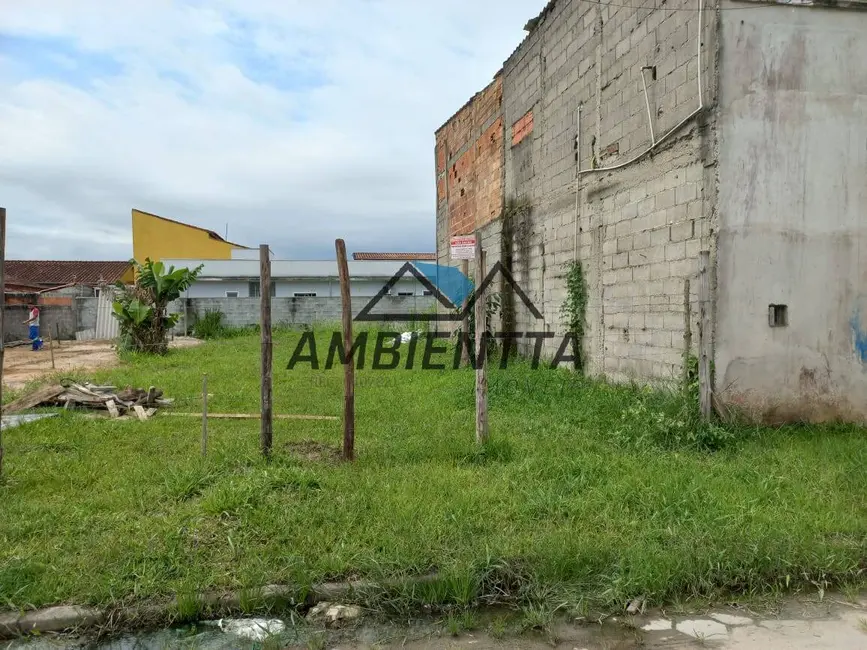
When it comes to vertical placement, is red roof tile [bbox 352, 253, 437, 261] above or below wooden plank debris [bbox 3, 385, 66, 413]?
above

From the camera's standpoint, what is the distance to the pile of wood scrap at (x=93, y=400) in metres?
7.33

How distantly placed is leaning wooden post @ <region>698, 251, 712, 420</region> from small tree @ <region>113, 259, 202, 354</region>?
41.9 ft

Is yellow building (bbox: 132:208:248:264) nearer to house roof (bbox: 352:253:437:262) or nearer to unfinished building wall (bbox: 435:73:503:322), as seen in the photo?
house roof (bbox: 352:253:437:262)

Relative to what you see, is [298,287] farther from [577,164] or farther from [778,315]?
[778,315]

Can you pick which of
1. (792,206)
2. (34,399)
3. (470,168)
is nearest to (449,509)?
(792,206)

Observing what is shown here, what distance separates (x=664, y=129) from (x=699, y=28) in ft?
3.66

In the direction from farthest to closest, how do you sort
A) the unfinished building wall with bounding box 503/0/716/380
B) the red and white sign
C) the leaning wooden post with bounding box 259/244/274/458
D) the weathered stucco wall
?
the red and white sign → the unfinished building wall with bounding box 503/0/716/380 → the weathered stucco wall → the leaning wooden post with bounding box 259/244/274/458

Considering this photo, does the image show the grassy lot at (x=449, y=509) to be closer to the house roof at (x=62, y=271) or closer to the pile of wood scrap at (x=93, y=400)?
the pile of wood scrap at (x=93, y=400)

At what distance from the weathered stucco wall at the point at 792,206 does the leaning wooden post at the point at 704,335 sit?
0.30 meters

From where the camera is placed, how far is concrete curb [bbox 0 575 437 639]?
2885 millimetres

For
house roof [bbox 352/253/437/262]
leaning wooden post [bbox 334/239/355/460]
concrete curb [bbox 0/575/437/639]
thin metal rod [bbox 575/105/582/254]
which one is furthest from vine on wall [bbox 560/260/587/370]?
house roof [bbox 352/253/437/262]

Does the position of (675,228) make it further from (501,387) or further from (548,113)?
(548,113)

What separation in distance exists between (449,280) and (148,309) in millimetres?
7781

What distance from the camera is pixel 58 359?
14492 mm
